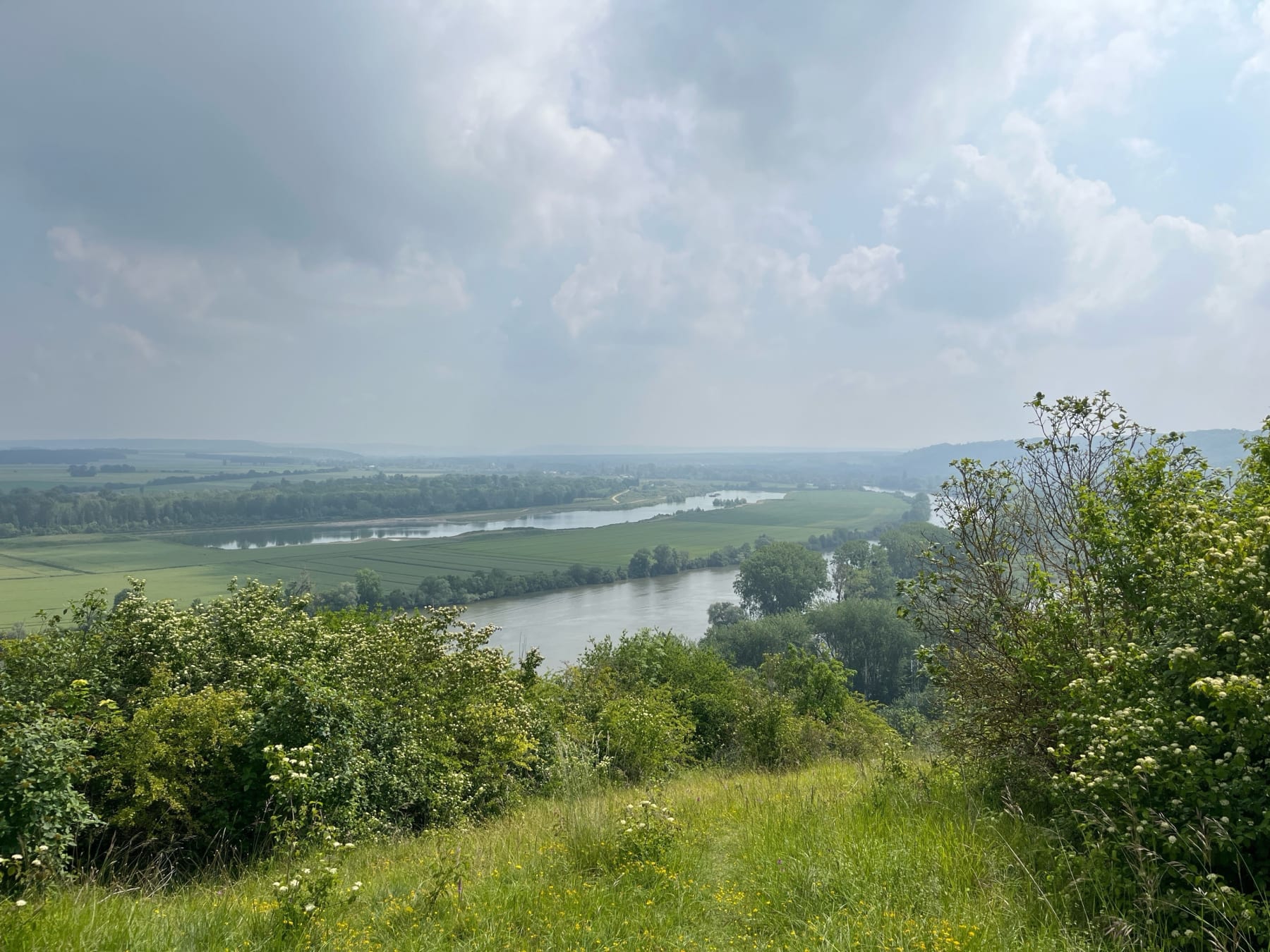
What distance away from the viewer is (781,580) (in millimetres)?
81062

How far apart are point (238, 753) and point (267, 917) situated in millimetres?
4354

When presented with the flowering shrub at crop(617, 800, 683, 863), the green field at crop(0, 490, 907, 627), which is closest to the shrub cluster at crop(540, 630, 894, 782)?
the flowering shrub at crop(617, 800, 683, 863)

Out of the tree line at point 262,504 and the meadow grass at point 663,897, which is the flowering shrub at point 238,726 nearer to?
the meadow grass at point 663,897

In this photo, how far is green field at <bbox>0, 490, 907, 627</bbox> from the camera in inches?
2437

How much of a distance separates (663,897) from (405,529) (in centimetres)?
13572

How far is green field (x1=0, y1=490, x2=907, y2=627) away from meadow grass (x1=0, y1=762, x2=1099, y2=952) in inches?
2015

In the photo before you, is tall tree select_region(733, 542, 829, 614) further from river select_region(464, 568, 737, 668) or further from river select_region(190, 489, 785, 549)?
river select_region(190, 489, 785, 549)

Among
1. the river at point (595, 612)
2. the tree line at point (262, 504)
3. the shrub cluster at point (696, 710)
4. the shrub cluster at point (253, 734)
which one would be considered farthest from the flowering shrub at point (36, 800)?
the tree line at point (262, 504)

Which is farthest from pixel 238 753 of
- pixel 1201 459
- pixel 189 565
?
pixel 189 565

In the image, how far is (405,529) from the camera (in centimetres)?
13175

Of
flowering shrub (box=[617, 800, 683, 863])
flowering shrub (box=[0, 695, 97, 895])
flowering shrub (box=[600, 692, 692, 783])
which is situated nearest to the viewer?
flowering shrub (box=[0, 695, 97, 895])

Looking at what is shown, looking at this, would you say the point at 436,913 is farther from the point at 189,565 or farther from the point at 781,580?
the point at 189,565

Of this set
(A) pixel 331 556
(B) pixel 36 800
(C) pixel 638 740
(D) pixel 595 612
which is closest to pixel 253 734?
(B) pixel 36 800

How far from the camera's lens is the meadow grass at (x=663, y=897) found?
384 cm
